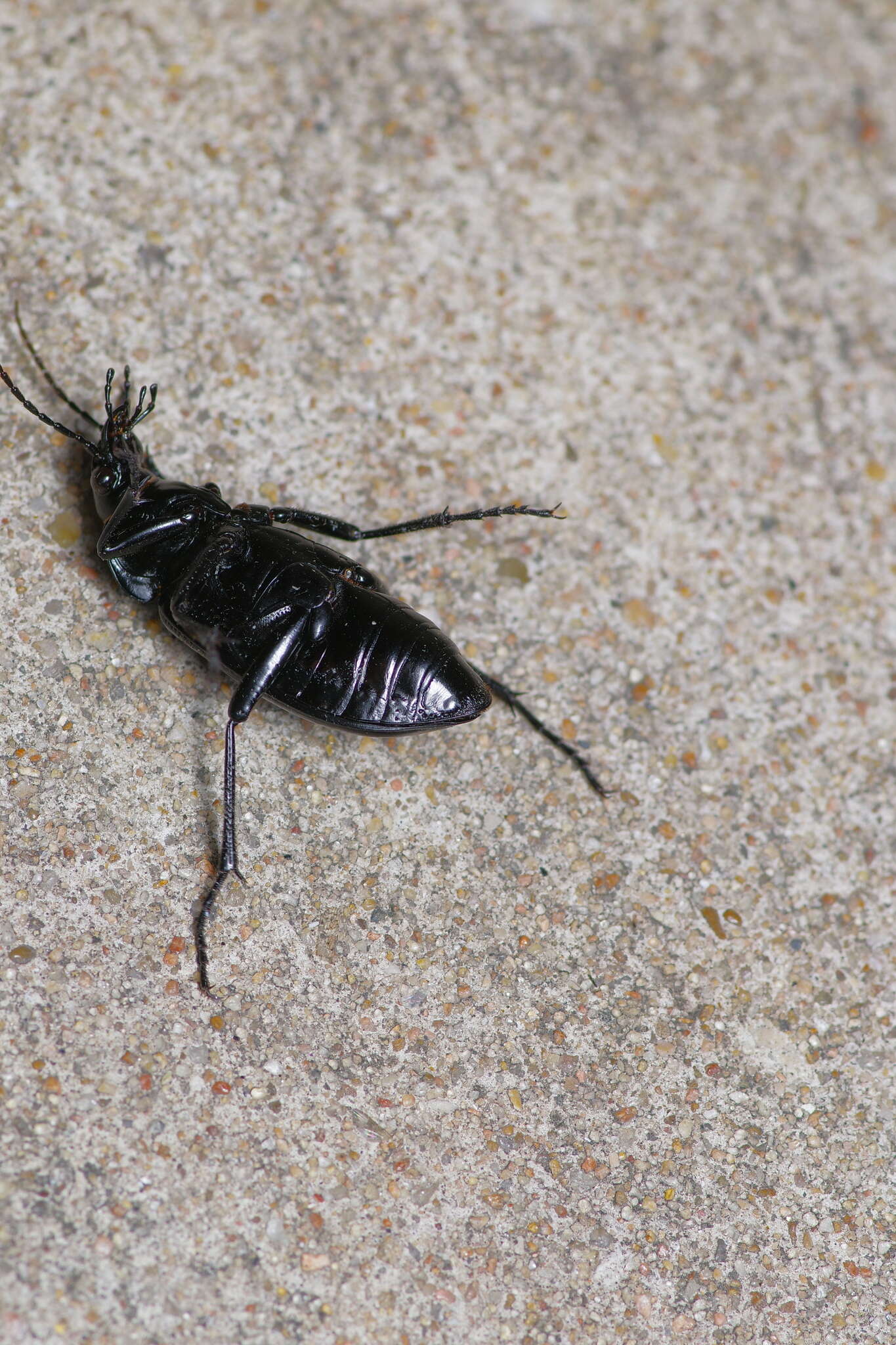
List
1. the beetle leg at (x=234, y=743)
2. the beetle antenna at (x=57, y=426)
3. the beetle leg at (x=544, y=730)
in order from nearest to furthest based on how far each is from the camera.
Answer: the beetle leg at (x=234, y=743) → the beetle antenna at (x=57, y=426) → the beetle leg at (x=544, y=730)

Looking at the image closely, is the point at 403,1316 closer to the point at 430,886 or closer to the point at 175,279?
→ the point at 430,886

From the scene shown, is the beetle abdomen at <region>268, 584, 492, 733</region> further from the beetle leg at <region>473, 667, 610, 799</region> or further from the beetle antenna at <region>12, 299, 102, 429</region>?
the beetle antenna at <region>12, 299, 102, 429</region>

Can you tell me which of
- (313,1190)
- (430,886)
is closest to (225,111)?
(430,886)

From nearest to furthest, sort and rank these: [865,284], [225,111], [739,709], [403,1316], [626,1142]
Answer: [403,1316] → [626,1142] → [739,709] → [225,111] → [865,284]

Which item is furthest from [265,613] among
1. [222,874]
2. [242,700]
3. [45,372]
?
[45,372]

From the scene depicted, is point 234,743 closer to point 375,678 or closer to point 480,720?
point 375,678

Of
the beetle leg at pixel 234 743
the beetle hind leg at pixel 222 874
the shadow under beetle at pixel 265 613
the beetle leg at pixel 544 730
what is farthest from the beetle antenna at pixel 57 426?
the beetle leg at pixel 544 730

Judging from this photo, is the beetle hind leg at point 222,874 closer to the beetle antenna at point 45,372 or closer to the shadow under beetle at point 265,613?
the shadow under beetle at point 265,613
